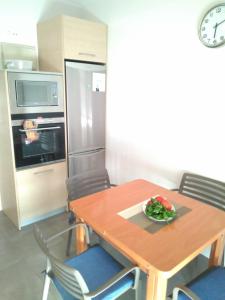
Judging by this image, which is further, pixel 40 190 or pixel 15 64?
pixel 40 190

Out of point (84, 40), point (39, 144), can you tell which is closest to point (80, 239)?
point (39, 144)

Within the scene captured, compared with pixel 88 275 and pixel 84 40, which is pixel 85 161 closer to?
pixel 84 40

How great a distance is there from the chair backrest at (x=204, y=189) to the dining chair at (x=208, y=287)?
23.7 inches

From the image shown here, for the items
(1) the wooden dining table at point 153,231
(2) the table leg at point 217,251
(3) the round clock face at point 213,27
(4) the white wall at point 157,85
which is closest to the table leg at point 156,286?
(1) the wooden dining table at point 153,231

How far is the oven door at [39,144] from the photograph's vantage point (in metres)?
2.35

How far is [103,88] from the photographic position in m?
2.87

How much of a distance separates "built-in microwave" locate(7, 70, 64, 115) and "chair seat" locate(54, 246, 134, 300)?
→ 149 cm

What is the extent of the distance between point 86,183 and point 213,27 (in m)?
1.63

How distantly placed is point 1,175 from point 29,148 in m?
0.61

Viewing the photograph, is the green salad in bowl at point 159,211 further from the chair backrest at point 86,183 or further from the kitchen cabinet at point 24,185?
the kitchen cabinet at point 24,185

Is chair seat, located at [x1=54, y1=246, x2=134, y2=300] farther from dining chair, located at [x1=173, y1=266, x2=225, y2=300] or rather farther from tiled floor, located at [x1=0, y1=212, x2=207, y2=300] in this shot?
tiled floor, located at [x1=0, y1=212, x2=207, y2=300]

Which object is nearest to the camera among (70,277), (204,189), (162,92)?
(70,277)

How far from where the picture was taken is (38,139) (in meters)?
2.49

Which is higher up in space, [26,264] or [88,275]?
[88,275]
